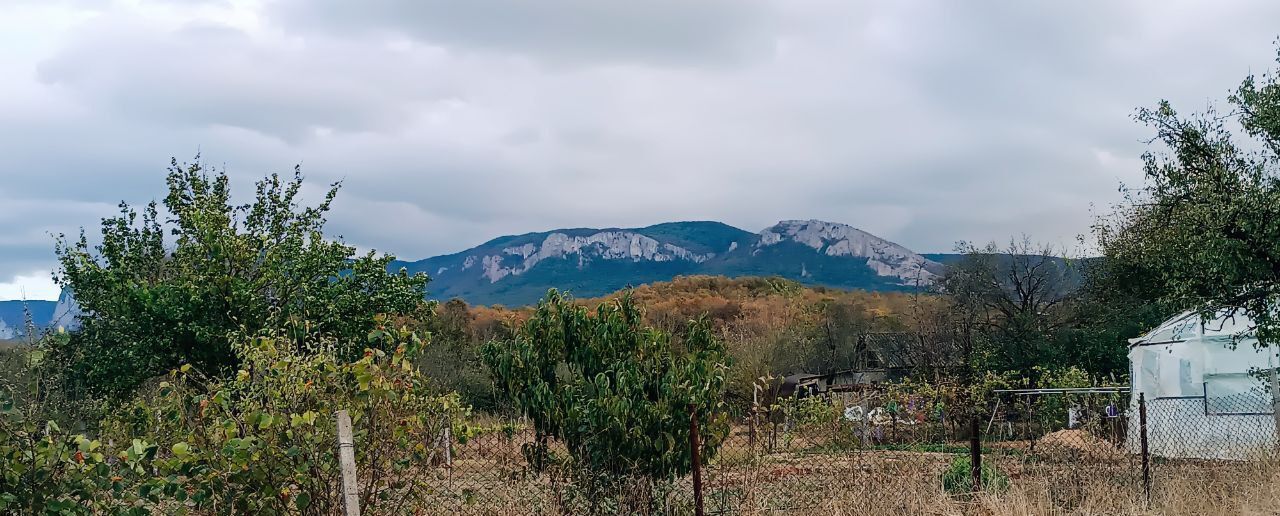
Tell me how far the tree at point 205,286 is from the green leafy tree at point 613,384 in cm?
1035

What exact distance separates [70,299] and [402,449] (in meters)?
3.25

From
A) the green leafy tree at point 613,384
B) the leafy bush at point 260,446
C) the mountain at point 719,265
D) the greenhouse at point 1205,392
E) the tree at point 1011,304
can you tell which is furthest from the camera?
the mountain at point 719,265

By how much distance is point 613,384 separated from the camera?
27.0 feet

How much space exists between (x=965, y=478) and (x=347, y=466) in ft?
22.4

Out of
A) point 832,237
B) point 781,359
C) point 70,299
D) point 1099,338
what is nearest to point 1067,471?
point 70,299

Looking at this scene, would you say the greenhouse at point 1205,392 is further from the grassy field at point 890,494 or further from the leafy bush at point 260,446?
the leafy bush at point 260,446

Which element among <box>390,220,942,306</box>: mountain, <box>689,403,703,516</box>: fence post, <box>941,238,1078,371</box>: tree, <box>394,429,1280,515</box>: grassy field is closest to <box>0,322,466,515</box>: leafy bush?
<box>394,429,1280,515</box>: grassy field

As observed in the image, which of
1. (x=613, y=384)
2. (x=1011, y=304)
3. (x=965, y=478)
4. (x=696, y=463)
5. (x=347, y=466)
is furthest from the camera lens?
(x=1011, y=304)

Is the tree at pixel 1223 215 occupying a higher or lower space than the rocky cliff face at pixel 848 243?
lower

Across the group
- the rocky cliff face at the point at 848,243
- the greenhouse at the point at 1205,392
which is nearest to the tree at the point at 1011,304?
the greenhouse at the point at 1205,392

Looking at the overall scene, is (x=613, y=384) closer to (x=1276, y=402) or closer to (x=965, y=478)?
(x=965, y=478)

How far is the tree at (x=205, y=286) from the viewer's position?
61.7 feet

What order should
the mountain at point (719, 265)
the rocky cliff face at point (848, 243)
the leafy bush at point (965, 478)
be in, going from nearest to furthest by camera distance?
the leafy bush at point (965, 478)
the mountain at point (719, 265)
the rocky cliff face at point (848, 243)

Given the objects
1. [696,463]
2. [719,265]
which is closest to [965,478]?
[696,463]
